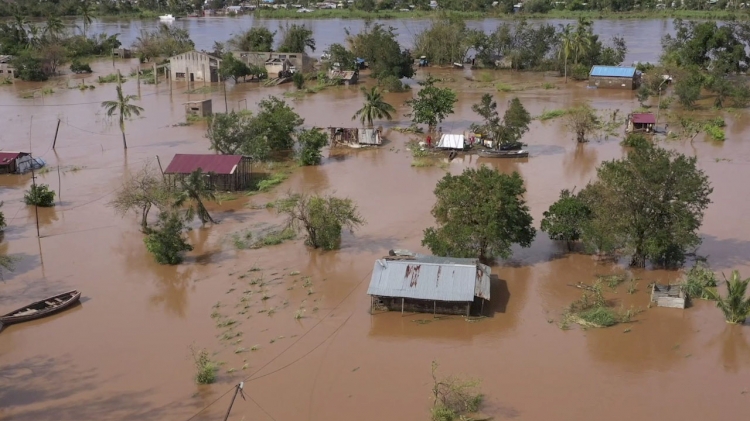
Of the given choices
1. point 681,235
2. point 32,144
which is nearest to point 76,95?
point 32,144

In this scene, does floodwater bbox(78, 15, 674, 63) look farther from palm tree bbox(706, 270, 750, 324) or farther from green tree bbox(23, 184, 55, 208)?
palm tree bbox(706, 270, 750, 324)

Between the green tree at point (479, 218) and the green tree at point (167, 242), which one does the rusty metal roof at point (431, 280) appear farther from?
the green tree at point (167, 242)

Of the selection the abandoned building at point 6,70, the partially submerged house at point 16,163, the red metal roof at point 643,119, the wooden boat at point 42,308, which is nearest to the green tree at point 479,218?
the wooden boat at point 42,308

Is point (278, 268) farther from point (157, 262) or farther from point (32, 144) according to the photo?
point (32, 144)

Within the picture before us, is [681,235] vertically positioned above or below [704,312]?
above

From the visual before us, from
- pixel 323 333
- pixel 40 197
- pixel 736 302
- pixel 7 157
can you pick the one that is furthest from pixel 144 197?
pixel 736 302

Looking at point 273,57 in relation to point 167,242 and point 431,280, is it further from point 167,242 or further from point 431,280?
point 431,280
